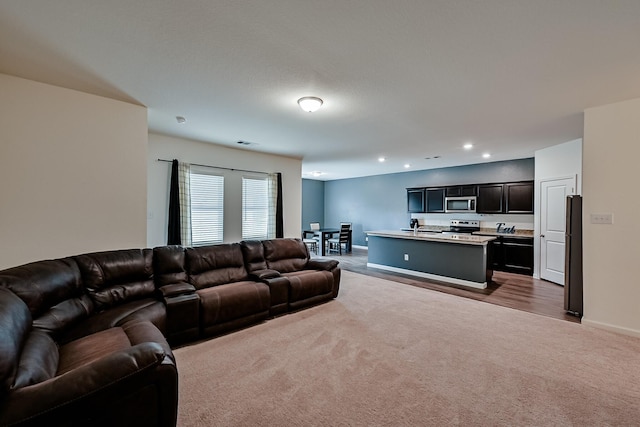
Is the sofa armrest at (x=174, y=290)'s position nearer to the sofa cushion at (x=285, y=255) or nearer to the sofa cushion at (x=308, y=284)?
the sofa cushion at (x=308, y=284)

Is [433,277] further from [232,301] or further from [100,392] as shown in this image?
[100,392]

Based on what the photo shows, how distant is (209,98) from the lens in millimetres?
3254

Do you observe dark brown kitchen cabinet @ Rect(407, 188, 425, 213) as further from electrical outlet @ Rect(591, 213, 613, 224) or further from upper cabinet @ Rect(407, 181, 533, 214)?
electrical outlet @ Rect(591, 213, 613, 224)

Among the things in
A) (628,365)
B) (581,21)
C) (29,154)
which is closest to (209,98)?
(29,154)

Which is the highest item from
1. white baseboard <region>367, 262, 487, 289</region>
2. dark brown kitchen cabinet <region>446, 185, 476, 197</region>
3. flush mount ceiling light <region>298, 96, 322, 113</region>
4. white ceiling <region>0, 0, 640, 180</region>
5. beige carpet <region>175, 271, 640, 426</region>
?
white ceiling <region>0, 0, 640, 180</region>

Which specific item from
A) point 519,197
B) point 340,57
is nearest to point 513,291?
point 519,197

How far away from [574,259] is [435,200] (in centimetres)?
442

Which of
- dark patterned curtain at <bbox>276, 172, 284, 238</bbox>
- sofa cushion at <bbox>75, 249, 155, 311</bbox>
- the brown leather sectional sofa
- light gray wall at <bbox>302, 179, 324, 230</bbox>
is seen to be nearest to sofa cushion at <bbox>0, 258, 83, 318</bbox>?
the brown leather sectional sofa

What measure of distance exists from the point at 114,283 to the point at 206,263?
1.03 metres

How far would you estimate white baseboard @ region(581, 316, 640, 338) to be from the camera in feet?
10.5

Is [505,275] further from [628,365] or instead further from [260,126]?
[260,126]

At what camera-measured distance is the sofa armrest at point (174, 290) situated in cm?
296

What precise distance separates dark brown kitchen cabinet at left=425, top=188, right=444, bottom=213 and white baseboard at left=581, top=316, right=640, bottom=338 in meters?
4.70

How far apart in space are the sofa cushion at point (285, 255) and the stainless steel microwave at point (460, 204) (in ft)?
16.0
